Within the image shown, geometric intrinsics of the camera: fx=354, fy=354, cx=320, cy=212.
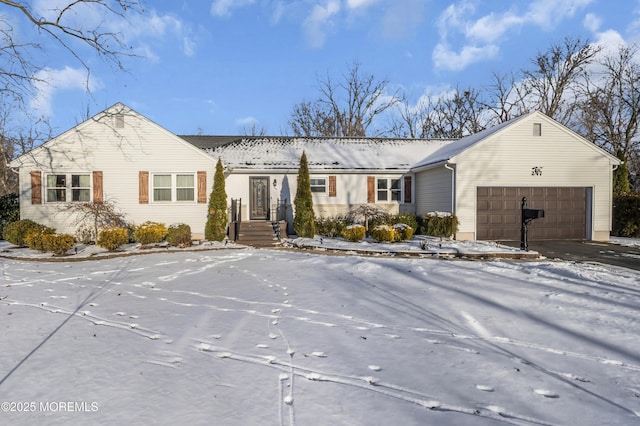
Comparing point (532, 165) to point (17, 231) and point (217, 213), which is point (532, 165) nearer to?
point (217, 213)

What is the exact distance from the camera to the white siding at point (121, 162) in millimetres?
13828

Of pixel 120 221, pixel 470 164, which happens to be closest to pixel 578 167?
pixel 470 164

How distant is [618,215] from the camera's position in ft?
52.5

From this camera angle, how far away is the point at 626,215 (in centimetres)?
1569

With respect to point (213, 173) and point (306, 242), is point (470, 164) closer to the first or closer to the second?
point (306, 242)

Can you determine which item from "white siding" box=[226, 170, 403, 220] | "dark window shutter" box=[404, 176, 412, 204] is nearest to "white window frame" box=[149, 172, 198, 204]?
"white siding" box=[226, 170, 403, 220]

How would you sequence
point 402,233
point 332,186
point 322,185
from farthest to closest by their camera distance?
point 322,185 → point 332,186 → point 402,233

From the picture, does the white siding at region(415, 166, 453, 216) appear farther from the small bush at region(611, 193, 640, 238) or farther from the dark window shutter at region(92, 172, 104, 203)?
the dark window shutter at region(92, 172, 104, 203)

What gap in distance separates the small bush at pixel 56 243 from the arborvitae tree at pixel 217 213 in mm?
4419

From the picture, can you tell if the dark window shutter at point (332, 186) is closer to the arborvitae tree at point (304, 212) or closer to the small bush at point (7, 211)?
the arborvitae tree at point (304, 212)

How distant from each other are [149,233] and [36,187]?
5322mm

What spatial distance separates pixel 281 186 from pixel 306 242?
4369mm

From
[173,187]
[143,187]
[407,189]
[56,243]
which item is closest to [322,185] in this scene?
[407,189]

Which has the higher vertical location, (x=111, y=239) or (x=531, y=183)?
(x=531, y=183)
